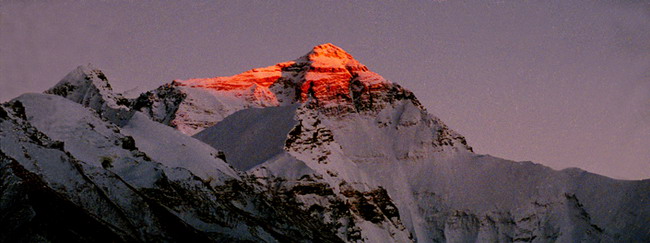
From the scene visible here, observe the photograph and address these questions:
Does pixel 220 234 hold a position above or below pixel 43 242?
above

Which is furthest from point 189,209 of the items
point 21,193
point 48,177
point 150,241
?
point 21,193

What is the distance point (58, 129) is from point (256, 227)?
37.7 metres

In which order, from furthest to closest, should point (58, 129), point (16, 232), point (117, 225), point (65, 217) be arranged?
point (58, 129), point (117, 225), point (65, 217), point (16, 232)

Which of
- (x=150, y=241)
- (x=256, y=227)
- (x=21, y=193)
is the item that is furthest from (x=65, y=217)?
(x=256, y=227)

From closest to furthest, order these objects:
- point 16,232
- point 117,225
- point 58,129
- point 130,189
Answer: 1. point 16,232
2. point 117,225
3. point 130,189
4. point 58,129

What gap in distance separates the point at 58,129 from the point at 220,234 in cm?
3197

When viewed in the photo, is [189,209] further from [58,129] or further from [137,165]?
[58,129]

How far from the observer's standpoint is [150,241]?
488 ft

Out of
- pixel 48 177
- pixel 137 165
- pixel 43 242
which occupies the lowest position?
pixel 43 242

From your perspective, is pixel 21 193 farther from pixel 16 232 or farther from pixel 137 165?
pixel 137 165

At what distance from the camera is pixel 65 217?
13450 cm

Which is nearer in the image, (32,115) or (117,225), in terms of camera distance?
(117,225)

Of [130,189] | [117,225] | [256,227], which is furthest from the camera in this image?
[256,227]

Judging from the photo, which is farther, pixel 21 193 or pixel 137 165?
pixel 137 165
